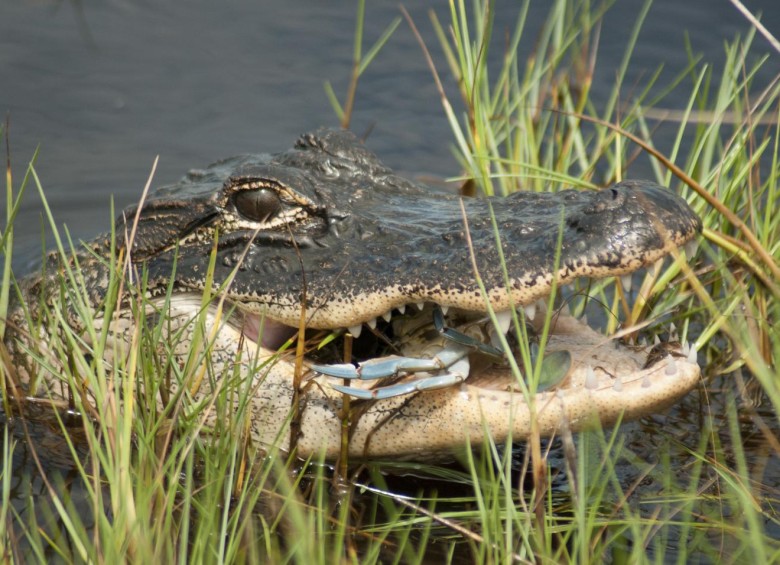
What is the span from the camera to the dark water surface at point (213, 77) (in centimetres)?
652

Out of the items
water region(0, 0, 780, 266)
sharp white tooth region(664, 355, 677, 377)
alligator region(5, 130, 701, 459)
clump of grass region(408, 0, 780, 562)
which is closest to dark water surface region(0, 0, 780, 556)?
water region(0, 0, 780, 266)

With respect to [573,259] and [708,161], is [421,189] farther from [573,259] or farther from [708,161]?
[708,161]

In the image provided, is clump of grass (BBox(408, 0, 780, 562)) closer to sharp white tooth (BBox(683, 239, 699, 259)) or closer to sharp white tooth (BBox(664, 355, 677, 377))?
sharp white tooth (BBox(683, 239, 699, 259))

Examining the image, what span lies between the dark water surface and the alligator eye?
270 cm

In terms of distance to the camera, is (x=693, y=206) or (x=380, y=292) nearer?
(x=380, y=292)

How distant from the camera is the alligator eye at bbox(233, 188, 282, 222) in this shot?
11.5 feet

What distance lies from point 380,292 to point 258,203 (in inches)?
24.6

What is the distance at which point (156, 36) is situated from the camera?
298 inches

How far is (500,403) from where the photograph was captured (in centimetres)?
307

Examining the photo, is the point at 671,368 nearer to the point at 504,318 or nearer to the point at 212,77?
the point at 504,318

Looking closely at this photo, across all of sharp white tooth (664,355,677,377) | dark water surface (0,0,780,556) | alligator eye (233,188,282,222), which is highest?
dark water surface (0,0,780,556)

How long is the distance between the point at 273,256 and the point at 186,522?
4.05ft

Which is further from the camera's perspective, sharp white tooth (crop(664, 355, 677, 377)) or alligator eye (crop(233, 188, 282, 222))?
alligator eye (crop(233, 188, 282, 222))

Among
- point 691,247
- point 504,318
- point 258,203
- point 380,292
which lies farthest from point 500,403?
point 258,203
